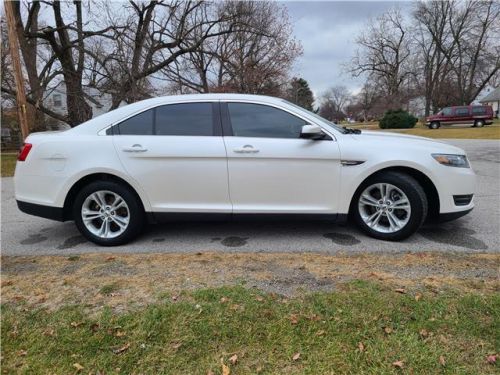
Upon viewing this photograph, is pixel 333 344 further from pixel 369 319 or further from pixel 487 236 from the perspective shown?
pixel 487 236

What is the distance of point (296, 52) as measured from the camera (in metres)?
23.5

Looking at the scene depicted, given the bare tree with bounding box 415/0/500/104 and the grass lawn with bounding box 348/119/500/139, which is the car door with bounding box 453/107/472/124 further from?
the bare tree with bounding box 415/0/500/104

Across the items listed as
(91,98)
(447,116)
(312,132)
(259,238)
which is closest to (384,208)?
(312,132)

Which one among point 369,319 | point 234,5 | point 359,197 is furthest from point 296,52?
point 369,319

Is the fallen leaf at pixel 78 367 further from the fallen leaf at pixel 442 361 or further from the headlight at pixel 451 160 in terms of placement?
the headlight at pixel 451 160

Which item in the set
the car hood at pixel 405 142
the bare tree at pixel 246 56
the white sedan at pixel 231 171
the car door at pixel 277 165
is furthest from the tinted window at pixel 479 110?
the car door at pixel 277 165

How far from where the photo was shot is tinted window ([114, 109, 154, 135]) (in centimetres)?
414

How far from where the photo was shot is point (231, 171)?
157 inches

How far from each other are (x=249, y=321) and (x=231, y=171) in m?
1.87

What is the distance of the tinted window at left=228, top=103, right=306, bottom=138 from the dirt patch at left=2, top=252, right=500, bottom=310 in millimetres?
1312

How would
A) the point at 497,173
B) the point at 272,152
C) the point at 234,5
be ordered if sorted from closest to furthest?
the point at 272,152
the point at 497,173
the point at 234,5

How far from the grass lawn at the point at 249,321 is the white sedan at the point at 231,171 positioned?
789 millimetres

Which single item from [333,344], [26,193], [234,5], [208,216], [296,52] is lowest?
[333,344]

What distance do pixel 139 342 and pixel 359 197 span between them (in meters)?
2.75
